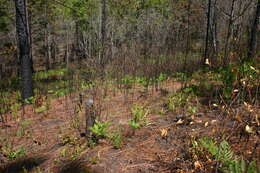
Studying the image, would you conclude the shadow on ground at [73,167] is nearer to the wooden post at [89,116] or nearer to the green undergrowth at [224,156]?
the wooden post at [89,116]

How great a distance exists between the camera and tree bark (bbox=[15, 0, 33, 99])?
5.93 meters

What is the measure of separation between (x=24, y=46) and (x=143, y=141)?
494 centimetres

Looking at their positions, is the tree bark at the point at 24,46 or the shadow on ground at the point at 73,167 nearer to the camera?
the shadow on ground at the point at 73,167

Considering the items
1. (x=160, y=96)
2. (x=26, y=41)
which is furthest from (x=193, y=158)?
(x=26, y=41)

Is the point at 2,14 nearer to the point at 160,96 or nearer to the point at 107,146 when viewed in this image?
the point at 160,96

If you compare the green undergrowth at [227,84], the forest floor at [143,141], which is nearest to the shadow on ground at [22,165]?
the forest floor at [143,141]

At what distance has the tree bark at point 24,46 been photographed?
5.93 metres

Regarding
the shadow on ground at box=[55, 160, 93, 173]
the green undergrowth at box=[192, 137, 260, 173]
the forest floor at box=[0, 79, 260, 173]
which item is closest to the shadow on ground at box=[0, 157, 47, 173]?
the forest floor at box=[0, 79, 260, 173]

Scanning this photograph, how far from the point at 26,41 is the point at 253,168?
20.9 ft

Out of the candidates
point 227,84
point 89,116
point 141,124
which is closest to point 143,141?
point 141,124

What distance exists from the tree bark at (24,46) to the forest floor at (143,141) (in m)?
1.76

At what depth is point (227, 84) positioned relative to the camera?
13.7 feet

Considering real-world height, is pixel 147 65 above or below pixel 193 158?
above

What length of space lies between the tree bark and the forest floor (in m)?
1.76
